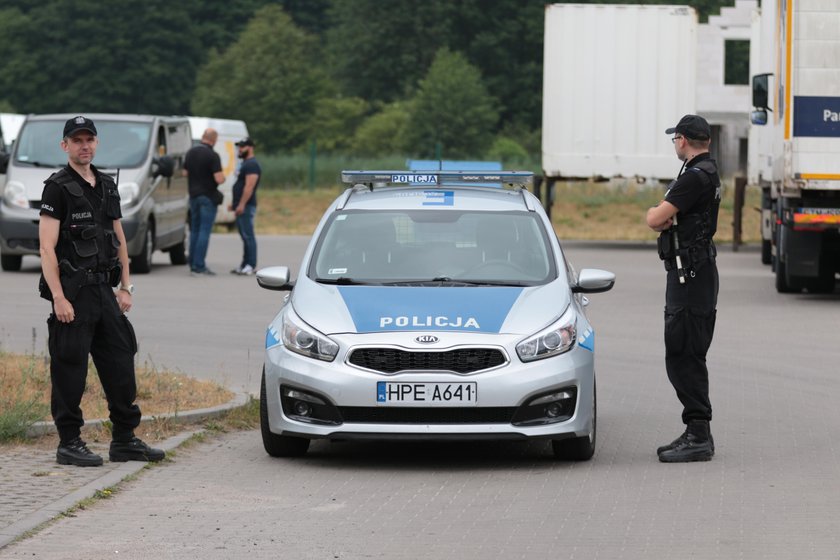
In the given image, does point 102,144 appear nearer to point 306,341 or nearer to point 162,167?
point 162,167

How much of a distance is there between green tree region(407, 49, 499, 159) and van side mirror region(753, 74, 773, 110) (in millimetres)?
54214

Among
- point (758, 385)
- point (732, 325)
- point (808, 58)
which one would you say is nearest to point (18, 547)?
point (758, 385)

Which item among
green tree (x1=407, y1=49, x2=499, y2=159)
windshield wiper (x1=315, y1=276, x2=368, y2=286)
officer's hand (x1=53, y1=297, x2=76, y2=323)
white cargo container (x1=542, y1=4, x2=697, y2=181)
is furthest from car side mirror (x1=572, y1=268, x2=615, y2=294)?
green tree (x1=407, y1=49, x2=499, y2=159)

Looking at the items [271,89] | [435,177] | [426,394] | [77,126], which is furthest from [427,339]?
[271,89]

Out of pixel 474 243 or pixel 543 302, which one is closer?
pixel 543 302

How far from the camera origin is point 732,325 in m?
16.9

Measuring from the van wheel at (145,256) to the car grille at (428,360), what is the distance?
548 inches

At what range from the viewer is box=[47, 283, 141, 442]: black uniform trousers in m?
8.68

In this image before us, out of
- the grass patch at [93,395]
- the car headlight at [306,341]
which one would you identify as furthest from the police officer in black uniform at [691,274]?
the grass patch at [93,395]

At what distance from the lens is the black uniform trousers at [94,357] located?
868 cm

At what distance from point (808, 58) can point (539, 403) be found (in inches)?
435

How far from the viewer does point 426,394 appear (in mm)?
8594

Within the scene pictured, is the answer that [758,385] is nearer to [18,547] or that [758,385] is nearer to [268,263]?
[18,547]

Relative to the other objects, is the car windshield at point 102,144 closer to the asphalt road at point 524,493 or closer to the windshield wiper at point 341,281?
the asphalt road at point 524,493
